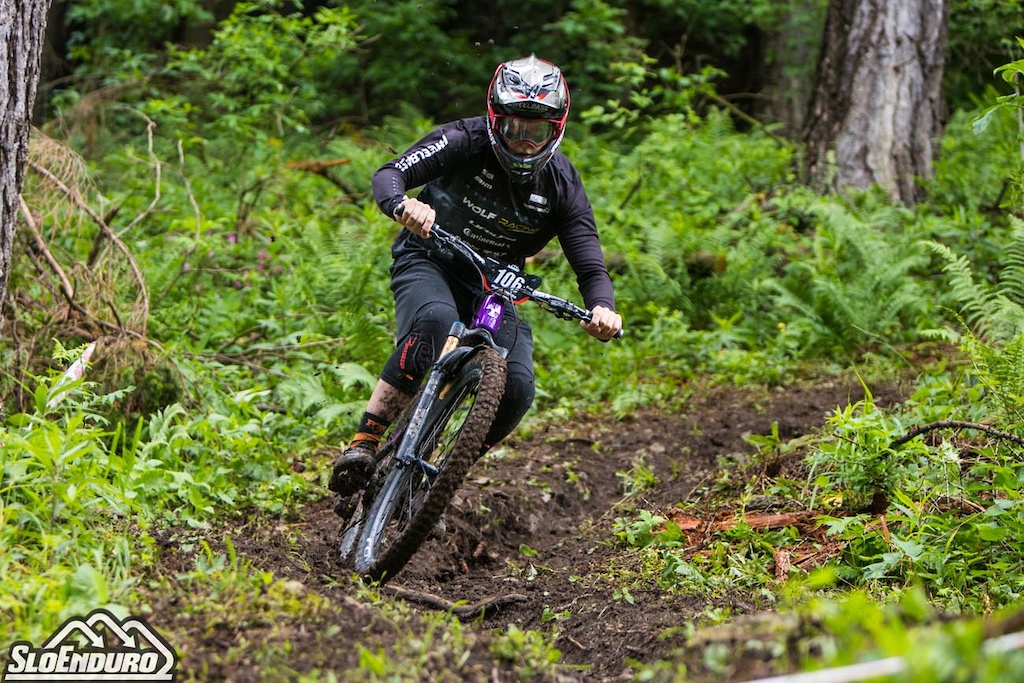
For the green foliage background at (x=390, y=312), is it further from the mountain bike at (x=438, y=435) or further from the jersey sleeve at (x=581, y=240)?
the jersey sleeve at (x=581, y=240)

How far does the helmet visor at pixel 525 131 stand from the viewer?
4.82 metres

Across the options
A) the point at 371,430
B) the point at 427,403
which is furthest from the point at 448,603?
the point at 371,430

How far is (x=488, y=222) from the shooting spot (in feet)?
16.9

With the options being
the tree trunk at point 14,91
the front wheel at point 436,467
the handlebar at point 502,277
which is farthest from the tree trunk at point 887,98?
the tree trunk at point 14,91

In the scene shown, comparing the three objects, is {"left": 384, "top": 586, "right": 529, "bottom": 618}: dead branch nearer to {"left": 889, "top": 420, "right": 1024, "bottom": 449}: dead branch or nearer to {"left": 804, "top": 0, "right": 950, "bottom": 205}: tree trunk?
{"left": 889, "top": 420, "right": 1024, "bottom": 449}: dead branch

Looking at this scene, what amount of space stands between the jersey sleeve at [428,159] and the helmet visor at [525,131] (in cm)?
25

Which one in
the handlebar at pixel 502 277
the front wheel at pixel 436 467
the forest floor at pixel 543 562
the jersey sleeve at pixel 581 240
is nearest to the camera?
the forest floor at pixel 543 562

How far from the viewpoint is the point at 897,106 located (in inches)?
417

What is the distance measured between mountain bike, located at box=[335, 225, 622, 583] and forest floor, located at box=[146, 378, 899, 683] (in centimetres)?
20

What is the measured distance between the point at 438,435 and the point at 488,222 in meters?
1.24

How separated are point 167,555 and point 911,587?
10.3 ft

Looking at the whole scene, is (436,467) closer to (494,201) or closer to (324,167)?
(494,201)

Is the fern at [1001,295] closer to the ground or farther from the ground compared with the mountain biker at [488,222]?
closer to the ground

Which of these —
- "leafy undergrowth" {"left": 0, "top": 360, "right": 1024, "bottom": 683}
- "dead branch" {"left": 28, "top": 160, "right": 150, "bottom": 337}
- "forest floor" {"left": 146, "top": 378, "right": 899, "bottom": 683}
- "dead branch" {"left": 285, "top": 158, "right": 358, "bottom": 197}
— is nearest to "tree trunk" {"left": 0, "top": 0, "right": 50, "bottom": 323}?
"leafy undergrowth" {"left": 0, "top": 360, "right": 1024, "bottom": 683}
